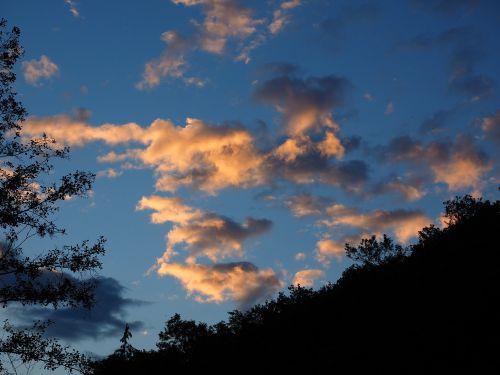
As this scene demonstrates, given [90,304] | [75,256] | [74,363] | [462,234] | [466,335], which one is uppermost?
[462,234]

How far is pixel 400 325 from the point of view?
71.5ft

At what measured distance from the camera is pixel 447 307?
20781mm

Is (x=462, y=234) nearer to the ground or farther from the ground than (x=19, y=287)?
farther from the ground

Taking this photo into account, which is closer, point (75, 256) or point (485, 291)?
point (75, 256)

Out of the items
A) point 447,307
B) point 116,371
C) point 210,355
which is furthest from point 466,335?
point 116,371

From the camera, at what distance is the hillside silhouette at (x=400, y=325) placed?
18.3 m

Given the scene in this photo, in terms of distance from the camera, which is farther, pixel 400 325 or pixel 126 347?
pixel 126 347

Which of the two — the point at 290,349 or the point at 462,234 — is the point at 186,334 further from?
the point at 462,234

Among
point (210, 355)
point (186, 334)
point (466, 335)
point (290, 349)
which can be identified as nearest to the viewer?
point (466, 335)

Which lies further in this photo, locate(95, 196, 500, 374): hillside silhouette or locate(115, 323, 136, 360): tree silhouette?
locate(115, 323, 136, 360): tree silhouette

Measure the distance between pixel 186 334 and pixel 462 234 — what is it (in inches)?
2246

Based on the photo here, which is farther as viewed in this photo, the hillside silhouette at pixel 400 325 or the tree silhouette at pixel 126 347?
the tree silhouette at pixel 126 347

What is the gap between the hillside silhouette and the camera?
1827 cm

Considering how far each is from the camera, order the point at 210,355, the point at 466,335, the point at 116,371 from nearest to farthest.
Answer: the point at 466,335
the point at 210,355
the point at 116,371
